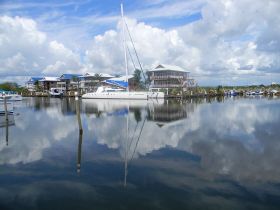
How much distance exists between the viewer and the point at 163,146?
1864cm

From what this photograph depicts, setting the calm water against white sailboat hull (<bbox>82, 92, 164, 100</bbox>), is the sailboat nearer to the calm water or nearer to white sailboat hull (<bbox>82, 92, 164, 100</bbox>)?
white sailboat hull (<bbox>82, 92, 164, 100</bbox>)

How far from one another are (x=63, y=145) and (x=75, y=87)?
344ft

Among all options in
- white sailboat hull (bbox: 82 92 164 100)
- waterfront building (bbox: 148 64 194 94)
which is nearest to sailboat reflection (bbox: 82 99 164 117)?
white sailboat hull (bbox: 82 92 164 100)

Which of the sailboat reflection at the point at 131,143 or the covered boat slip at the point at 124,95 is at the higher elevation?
the covered boat slip at the point at 124,95

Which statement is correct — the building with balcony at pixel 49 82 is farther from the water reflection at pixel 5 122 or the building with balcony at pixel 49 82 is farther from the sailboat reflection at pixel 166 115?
the water reflection at pixel 5 122

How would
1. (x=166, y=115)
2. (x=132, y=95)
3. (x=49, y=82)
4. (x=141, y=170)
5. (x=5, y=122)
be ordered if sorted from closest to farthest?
(x=141, y=170) < (x=5, y=122) < (x=166, y=115) < (x=132, y=95) < (x=49, y=82)

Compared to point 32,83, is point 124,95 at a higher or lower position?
lower

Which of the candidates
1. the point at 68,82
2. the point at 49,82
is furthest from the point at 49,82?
the point at 68,82

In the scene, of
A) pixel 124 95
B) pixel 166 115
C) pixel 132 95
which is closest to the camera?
pixel 166 115

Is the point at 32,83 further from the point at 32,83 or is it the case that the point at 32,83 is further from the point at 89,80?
the point at 89,80

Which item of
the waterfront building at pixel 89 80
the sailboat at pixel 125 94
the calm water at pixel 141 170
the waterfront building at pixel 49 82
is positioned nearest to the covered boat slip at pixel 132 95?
the sailboat at pixel 125 94

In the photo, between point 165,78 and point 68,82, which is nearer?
Result: point 165,78

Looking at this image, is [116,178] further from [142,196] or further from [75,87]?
[75,87]

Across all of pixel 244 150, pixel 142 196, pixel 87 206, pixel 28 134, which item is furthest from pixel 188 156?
pixel 28 134
